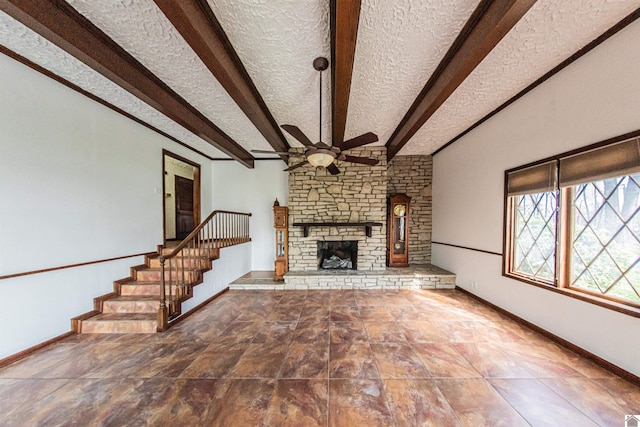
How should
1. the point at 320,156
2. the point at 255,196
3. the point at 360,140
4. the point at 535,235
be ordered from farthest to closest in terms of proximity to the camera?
the point at 255,196
the point at 535,235
the point at 360,140
the point at 320,156

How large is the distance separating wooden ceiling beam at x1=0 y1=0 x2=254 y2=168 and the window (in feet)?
14.9

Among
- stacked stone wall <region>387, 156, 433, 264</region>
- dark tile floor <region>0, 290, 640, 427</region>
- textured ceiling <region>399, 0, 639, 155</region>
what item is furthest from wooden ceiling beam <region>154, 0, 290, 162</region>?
stacked stone wall <region>387, 156, 433, 264</region>

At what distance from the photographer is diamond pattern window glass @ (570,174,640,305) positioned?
1.87 meters

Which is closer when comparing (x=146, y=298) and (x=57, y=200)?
(x=57, y=200)

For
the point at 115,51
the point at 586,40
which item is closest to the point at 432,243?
the point at 586,40

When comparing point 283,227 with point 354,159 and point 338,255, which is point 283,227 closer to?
point 338,255

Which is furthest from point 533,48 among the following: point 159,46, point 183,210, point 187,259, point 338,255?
point 183,210

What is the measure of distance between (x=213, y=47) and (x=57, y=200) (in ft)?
8.13

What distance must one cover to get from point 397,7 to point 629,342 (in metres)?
3.30

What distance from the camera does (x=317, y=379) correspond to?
1.86m

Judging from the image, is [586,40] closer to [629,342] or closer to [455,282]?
[629,342]

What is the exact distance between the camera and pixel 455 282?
4328 mm

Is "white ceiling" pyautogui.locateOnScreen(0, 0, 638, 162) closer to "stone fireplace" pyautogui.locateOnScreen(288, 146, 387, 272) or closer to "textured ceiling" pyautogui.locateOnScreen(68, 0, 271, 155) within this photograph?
"textured ceiling" pyautogui.locateOnScreen(68, 0, 271, 155)

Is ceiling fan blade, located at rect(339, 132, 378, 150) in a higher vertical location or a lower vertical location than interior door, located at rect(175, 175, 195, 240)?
higher
